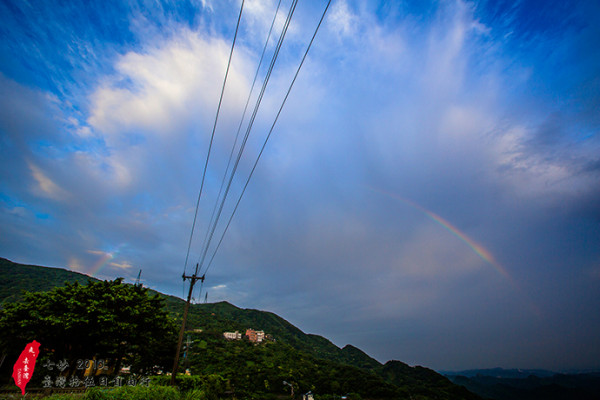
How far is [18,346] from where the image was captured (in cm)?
2234

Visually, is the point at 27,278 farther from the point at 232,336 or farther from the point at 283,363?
the point at 283,363

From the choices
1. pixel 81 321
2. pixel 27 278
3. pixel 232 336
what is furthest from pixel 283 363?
pixel 27 278

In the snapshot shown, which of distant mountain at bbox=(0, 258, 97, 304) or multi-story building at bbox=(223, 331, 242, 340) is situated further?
distant mountain at bbox=(0, 258, 97, 304)

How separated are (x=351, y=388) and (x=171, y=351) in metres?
57.5

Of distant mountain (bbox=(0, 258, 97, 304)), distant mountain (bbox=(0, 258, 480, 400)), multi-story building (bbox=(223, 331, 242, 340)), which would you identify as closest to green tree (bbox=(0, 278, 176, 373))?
distant mountain (bbox=(0, 258, 480, 400))

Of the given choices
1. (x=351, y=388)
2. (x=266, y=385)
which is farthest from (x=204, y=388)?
(x=351, y=388)

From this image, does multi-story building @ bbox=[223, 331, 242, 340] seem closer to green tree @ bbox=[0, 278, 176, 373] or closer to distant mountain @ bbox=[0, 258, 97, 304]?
distant mountain @ bbox=[0, 258, 97, 304]

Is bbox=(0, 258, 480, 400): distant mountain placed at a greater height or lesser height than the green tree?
lesser

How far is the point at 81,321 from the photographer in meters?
20.0

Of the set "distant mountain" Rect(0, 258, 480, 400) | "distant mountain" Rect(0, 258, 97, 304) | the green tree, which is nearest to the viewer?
the green tree

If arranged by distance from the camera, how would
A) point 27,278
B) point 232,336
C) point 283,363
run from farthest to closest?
point 27,278 → point 232,336 → point 283,363

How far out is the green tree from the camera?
66.5 ft

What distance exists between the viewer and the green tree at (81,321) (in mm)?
20281

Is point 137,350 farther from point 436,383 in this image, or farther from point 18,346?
point 436,383
